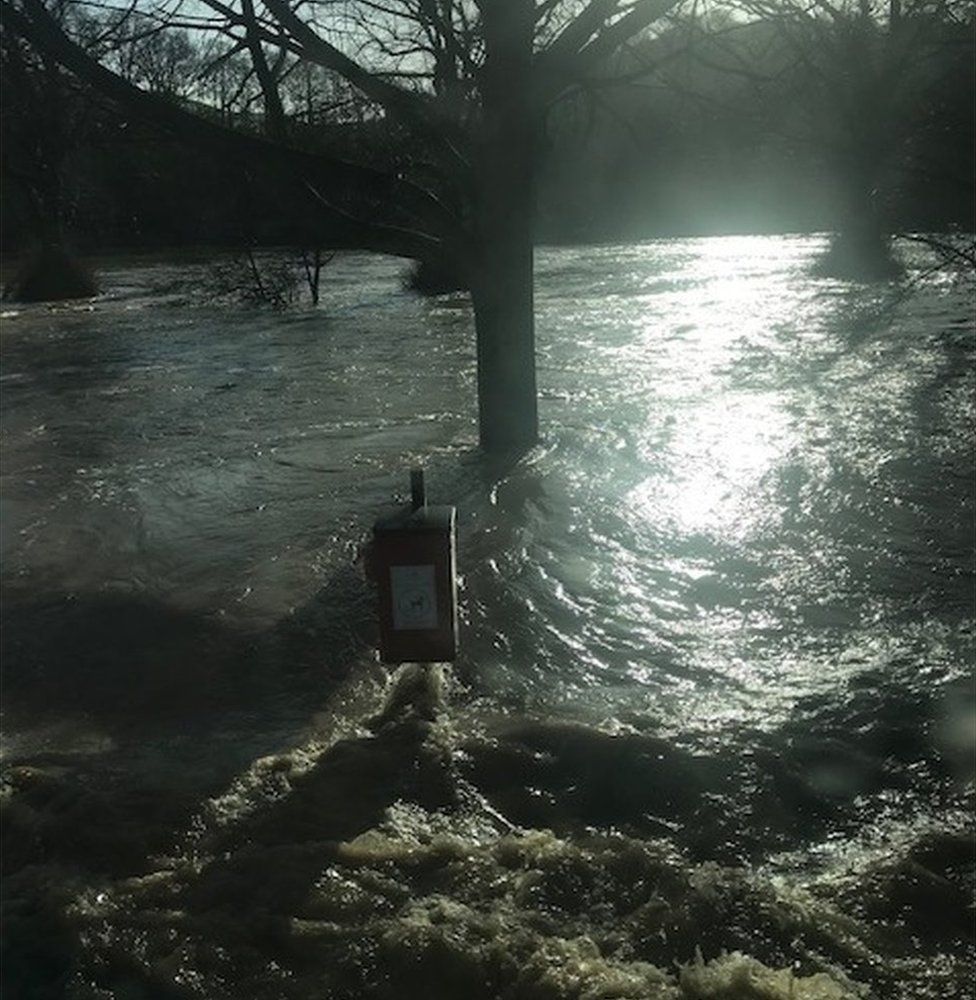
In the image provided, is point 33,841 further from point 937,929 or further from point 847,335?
point 847,335

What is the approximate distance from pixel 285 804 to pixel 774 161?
3734cm

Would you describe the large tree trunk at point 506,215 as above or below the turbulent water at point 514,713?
above

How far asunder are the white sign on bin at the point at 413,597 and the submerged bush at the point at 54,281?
88.5 ft

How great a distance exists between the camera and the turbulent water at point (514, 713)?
3.88 metres

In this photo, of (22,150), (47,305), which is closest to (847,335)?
(47,305)

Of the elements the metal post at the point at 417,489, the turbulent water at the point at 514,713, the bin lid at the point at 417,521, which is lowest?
the turbulent water at the point at 514,713

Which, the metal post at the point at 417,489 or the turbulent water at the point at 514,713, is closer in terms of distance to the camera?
the turbulent water at the point at 514,713

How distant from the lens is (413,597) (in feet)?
16.7

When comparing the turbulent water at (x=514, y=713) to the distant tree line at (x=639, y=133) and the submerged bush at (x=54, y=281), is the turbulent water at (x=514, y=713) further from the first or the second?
the submerged bush at (x=54, y=281)

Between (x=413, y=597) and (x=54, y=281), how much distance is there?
27889 millimetres

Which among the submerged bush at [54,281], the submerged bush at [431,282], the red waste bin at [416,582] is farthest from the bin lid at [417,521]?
the submerged bush at [54,281]

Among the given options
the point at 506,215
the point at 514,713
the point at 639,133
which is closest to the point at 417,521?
the point at 514,713

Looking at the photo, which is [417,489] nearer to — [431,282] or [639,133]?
[639,133]

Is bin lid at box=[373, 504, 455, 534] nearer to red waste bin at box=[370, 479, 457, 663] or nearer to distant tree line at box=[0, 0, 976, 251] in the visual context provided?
red waste bin at box=[370, 479, 457, 663]
